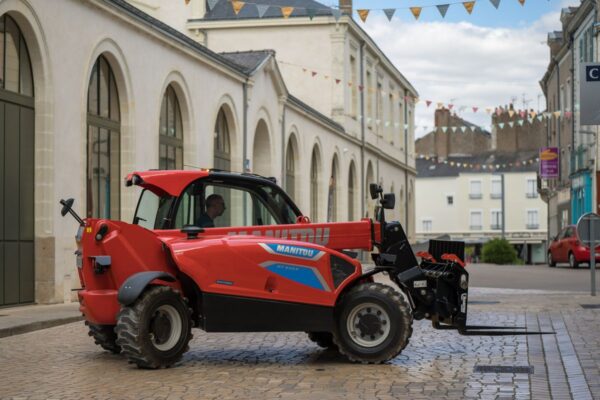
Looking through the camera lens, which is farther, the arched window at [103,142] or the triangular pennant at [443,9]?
the triangular pennant at [443,9]

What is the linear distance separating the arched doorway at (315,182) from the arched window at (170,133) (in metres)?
14.8

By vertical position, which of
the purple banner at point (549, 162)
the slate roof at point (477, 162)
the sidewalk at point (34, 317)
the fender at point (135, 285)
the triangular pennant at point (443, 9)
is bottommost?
the sidewalk at point (34, 317)

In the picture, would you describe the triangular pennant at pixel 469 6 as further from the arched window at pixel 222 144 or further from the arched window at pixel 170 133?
the arched window at pixel 222 144

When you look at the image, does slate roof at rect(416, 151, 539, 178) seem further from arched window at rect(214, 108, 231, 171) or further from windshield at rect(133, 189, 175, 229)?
windshield at rect(133, 189, 175, 229)

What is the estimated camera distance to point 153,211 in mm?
10656

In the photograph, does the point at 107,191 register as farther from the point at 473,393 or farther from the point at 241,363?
the point at 473,393

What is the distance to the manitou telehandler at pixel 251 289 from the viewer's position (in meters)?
9.03

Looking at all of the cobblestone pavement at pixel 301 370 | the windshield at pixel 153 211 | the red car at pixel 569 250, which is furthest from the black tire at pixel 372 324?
the red car at pixel 569 250

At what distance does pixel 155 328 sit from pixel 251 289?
90 centimetres

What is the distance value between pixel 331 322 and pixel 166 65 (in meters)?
14.7

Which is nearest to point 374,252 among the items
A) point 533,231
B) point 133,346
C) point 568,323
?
point 133,346

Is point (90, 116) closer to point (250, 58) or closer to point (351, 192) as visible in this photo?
point (250, 58)

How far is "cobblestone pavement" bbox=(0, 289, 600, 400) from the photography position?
25.1 feet

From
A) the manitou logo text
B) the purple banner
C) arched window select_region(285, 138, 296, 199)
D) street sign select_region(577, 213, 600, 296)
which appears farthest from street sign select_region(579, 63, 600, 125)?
the purple banner
